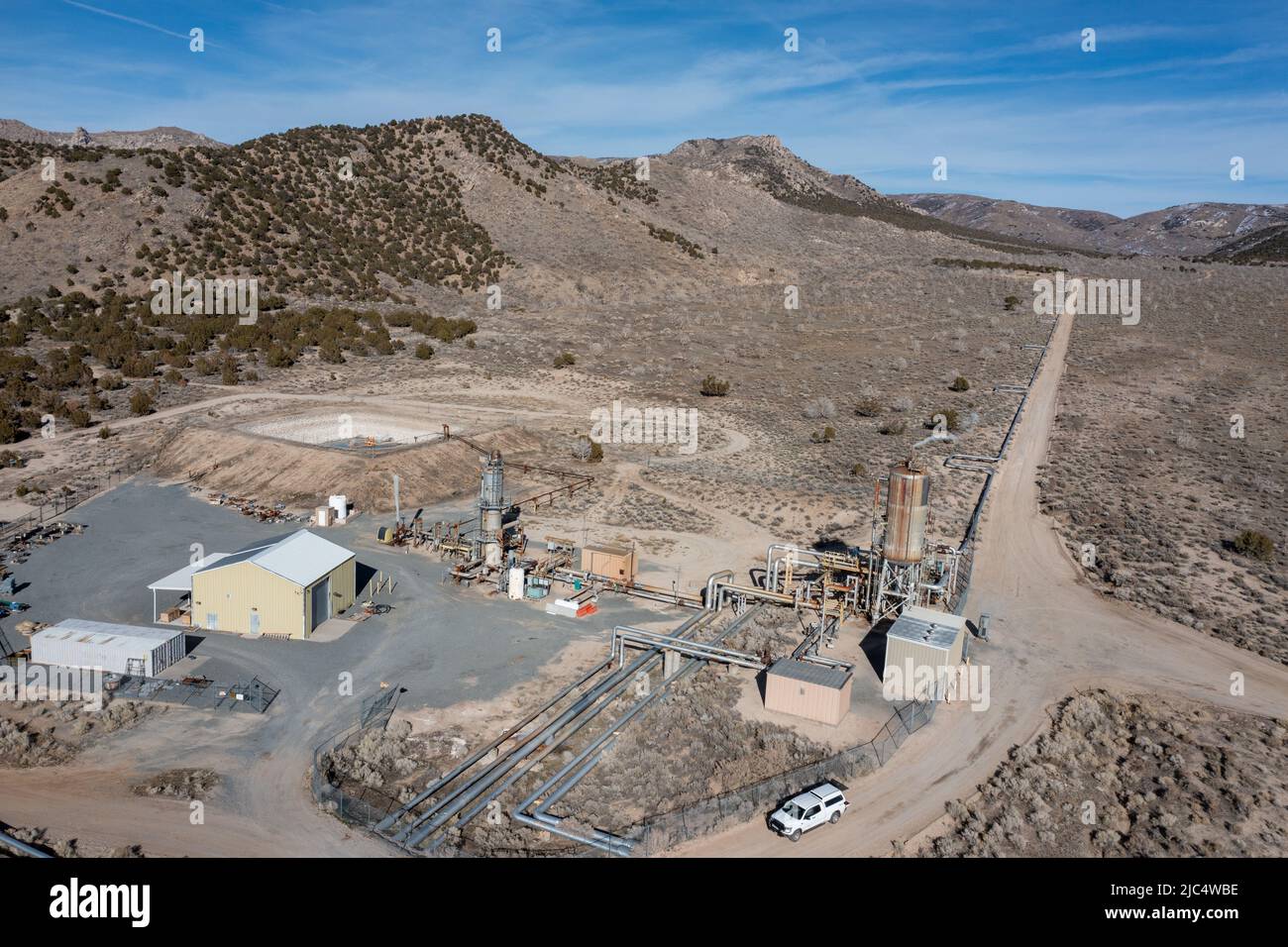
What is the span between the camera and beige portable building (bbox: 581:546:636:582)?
105 ft

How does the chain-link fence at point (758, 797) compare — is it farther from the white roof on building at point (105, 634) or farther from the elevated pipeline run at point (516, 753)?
the white roof on building at point (105, 634)

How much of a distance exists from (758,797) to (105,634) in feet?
61.0

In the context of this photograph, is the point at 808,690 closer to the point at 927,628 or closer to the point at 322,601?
the point at 927,628

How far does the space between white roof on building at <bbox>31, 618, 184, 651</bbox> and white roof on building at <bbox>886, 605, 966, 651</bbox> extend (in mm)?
20381

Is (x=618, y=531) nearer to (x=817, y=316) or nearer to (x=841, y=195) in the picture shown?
(x=817, y=316)

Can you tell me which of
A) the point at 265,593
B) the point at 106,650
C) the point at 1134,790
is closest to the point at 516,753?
the point at 265,593

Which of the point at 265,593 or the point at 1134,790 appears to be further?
the point at 265,593

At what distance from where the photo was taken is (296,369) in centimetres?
6316

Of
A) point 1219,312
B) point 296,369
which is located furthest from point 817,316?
point 296,369

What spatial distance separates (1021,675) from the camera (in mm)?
26078

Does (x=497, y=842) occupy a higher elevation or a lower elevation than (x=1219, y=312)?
lower

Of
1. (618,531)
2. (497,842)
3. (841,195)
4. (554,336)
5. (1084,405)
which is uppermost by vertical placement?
(841,195)

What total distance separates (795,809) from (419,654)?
1265 centimetres

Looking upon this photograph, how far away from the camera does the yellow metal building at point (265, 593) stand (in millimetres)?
27422
